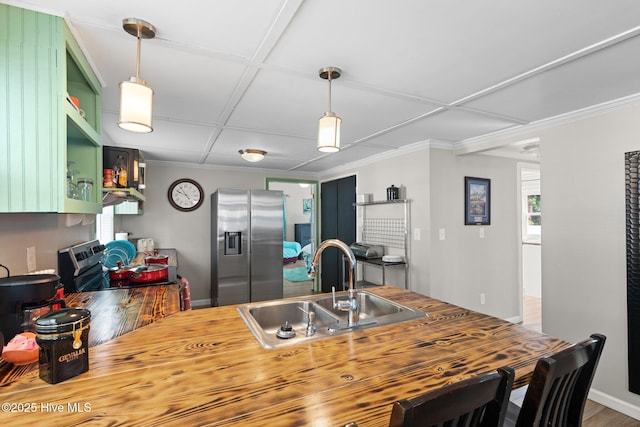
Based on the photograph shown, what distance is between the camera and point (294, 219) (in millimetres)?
9625

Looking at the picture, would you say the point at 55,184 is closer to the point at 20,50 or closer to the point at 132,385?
the point at 20,50

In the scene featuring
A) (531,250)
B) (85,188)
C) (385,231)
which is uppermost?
(85,188)

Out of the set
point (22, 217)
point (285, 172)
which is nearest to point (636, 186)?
point (22, 217)

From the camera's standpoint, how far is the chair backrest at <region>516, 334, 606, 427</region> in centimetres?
89

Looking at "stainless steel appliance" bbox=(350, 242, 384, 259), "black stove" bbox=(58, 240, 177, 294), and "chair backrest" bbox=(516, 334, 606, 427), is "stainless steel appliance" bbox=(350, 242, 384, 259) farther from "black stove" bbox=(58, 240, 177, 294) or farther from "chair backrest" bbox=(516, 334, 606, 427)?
"chair backrest" bbox=(516, 334, 606, 427)

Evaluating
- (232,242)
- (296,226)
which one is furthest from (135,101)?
(296,226)

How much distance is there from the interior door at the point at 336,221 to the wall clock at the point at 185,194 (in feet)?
6.86

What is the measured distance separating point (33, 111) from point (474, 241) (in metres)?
3.86

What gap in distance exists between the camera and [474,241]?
3627 millimetres

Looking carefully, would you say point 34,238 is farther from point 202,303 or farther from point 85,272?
point 202,303

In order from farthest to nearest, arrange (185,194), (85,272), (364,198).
A: (185,194) < (364,198) < (85,272)

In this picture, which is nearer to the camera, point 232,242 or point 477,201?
point 477,201

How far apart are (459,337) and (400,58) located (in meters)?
1.37

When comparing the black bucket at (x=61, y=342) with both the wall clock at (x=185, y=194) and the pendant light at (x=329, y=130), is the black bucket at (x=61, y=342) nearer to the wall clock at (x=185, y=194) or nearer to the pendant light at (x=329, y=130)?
the pendant light at (x=329, y=130)
